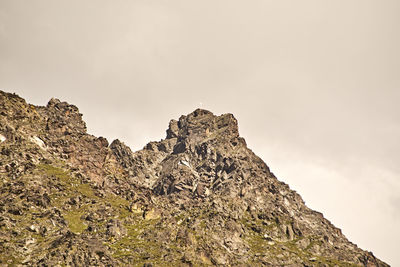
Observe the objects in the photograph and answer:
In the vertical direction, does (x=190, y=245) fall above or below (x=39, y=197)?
below

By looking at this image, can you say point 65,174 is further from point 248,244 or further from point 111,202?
point 248,244

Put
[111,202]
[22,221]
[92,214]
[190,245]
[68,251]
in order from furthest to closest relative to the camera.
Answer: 1. [111,202]
2. [92,214]
3. [190,245]
4. [22,221]
5. [68,251]

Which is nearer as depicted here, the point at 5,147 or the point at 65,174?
the point at 5,147

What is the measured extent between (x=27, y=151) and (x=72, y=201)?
4419cm

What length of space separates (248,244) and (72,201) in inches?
3877

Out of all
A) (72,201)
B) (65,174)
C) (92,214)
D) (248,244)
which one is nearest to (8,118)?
(65,174)

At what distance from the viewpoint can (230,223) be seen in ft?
639

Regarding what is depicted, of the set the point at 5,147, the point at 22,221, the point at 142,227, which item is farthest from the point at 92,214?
the point at 5,147

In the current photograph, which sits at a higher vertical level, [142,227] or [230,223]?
[230,223]

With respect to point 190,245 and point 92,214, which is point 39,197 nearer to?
point 92,214

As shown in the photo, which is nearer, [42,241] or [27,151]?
[42,241]

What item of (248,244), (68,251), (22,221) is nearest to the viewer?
(68,251)

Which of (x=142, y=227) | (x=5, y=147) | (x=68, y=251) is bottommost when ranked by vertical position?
(x=68, y=251)

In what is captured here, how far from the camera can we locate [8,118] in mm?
190250
